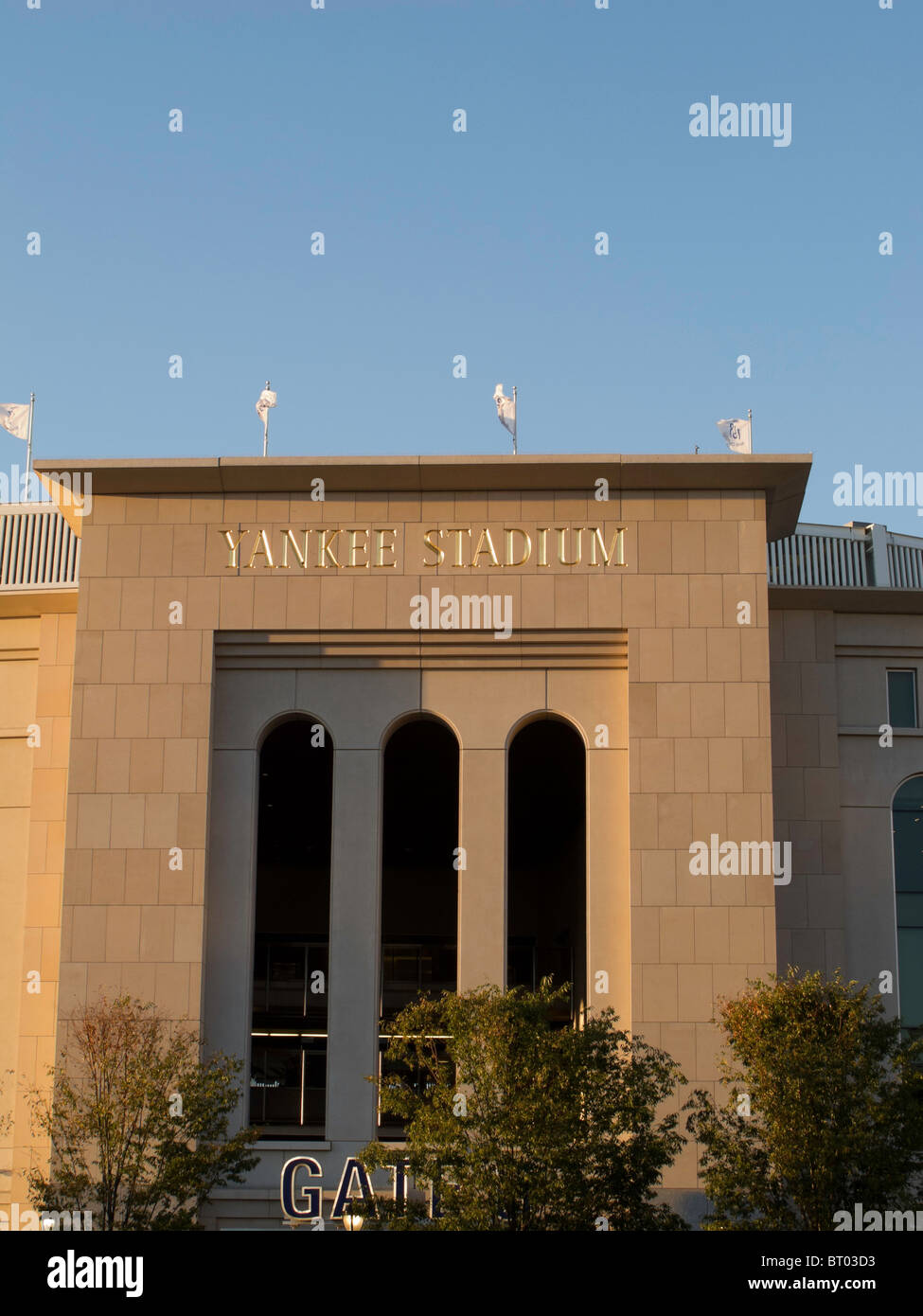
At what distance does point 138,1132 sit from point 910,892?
17.6m

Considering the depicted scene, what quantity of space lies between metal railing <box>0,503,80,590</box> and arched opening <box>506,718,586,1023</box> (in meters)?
14.7

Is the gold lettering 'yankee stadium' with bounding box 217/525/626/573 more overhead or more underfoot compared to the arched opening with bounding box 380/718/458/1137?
more overhead

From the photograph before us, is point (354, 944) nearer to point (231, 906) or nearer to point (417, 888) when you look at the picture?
point (231, 906)

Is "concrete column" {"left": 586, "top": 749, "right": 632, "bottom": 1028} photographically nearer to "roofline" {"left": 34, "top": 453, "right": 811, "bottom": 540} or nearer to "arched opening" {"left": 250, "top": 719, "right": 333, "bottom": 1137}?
"roofline" {"left": 34, "top": 453, "right": 811, "bottom": 540}

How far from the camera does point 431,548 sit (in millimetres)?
32125

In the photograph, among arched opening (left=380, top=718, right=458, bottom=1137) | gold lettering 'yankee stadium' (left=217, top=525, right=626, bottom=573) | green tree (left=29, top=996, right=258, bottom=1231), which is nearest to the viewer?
green tree (left=29, top=996, right=258, bottom=1231)

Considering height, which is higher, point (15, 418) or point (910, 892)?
point (15, 418)

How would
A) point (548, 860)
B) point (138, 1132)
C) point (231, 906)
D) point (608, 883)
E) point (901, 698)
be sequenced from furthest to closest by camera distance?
point (548, 860) < point (901, 698) < point (231, 906) < point (608, 883) < point (138, 1132)

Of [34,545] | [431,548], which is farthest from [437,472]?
[34,545]

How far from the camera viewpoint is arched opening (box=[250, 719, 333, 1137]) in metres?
45.4

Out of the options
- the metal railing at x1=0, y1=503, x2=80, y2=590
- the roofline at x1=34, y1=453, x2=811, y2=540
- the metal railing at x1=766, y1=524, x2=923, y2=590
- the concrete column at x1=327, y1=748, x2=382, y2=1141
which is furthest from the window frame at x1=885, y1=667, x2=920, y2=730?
the metal railing at x1=0, y1=503, x2=80, y2=590

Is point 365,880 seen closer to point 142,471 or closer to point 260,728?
point 260,728
